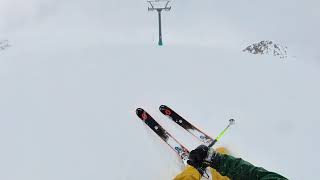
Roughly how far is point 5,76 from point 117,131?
6.61 meters

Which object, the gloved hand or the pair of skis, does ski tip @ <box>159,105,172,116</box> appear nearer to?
the pair of skis

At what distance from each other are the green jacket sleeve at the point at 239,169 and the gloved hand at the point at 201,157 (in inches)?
3.1

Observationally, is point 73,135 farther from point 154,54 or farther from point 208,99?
point 154,54

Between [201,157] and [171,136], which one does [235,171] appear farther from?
[171,136]

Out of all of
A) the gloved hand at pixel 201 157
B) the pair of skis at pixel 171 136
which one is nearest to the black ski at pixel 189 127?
the pair of skis at pixel 171 136

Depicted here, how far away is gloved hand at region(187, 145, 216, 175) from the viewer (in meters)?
5.30

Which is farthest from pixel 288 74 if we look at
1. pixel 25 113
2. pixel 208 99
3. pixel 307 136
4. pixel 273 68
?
pixel 25 113

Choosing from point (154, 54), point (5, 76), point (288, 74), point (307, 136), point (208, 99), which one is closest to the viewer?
point (307, 136)

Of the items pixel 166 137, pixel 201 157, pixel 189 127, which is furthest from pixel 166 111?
pixel 201 157

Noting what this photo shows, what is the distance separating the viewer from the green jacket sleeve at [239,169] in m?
4.37

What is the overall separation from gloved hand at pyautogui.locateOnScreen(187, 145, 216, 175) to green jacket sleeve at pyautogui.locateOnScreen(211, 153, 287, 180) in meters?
0.08

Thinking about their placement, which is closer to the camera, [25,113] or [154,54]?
[25,113]

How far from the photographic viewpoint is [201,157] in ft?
17.5

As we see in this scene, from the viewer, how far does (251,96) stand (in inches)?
499
